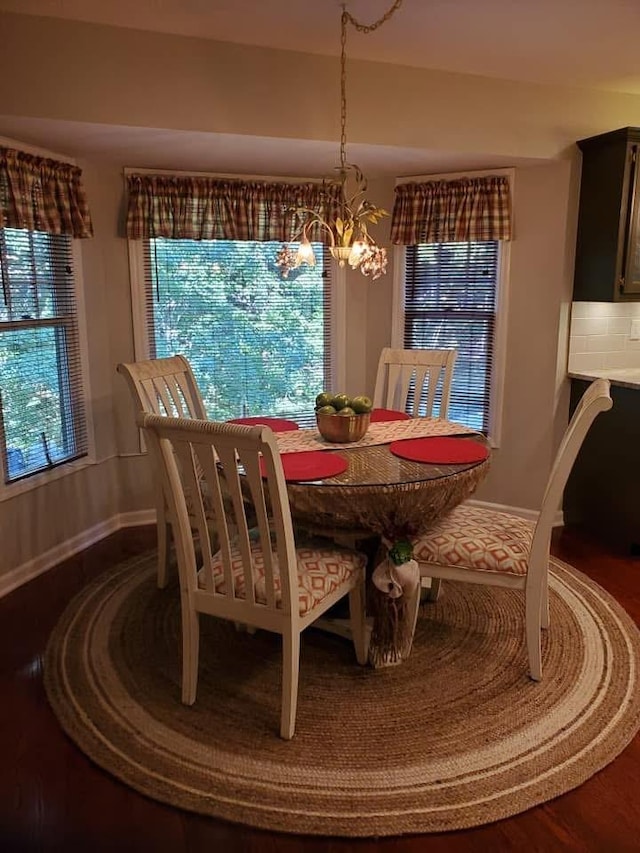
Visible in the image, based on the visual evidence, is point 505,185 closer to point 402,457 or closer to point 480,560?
point 402,457

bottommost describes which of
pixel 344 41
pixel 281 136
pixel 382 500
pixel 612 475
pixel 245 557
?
pixel 612 475

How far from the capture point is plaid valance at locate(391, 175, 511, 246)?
364 centimetres

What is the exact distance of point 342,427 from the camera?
103 inches

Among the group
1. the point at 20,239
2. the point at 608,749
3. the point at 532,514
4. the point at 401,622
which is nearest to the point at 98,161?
the point at 20,239

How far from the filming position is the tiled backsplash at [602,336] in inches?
146

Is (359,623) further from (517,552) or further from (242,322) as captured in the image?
(242,322)

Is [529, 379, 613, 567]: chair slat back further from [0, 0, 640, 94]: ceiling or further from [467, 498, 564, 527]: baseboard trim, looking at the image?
[467, 498, 564, 527]: baseboard trim

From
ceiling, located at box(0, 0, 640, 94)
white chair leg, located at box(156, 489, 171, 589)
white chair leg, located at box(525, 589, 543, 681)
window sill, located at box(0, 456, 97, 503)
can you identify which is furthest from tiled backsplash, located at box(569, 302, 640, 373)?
window sill, located at box(0, 456, 97, 503)

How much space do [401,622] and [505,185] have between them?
2553mm

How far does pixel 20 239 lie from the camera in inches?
121

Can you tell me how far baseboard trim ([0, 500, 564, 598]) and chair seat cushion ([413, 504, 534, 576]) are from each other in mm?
1465

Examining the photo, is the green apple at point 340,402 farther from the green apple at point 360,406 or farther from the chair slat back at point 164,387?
the chair slat back at point 164,387

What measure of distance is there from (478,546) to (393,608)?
0.39 meters

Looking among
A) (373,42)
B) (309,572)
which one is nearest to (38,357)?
(309,572)
